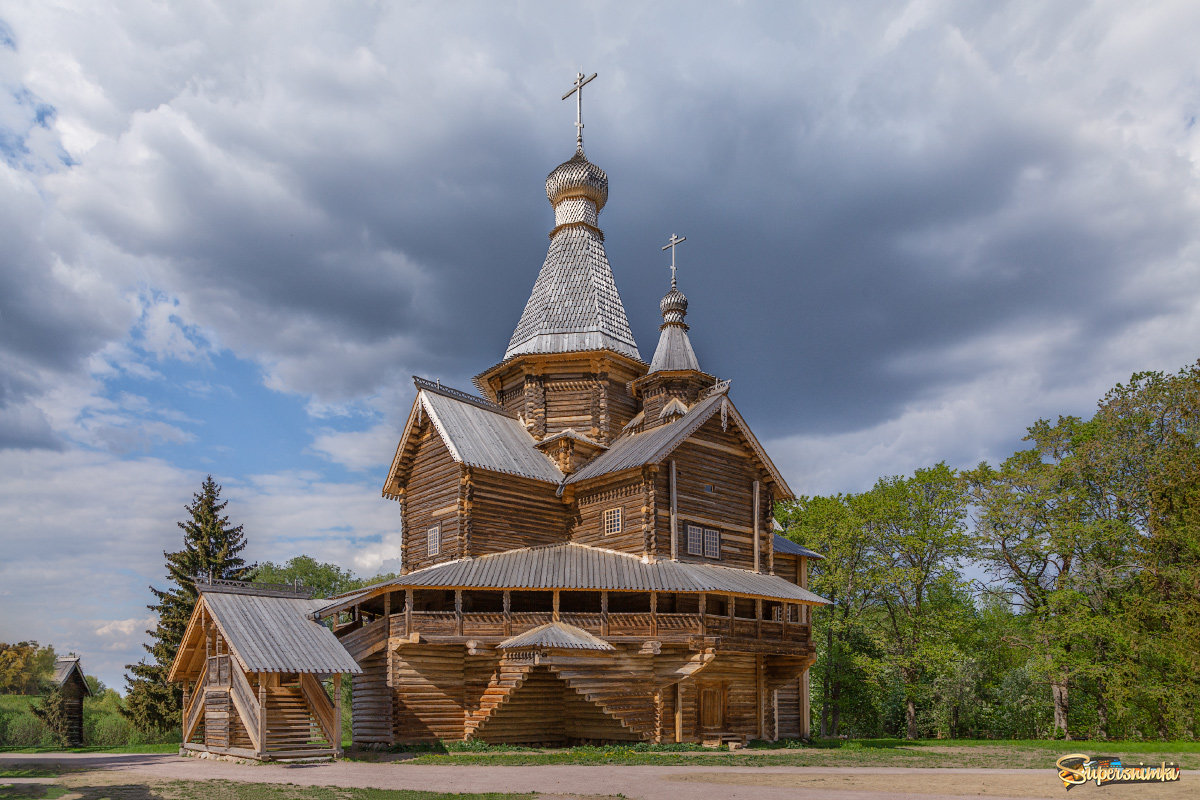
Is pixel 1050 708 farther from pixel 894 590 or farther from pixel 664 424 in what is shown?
pixel 664 424

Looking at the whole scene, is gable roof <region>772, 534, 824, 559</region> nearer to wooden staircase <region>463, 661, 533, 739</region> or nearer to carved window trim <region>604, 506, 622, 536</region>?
carved window trim <region>604, 506, 622, 536</region>

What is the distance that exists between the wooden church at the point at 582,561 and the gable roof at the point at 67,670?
1285cm

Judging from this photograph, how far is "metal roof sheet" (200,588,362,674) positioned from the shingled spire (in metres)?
15.7

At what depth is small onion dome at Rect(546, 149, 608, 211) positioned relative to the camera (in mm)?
44031

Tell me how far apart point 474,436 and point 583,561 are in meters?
6.83

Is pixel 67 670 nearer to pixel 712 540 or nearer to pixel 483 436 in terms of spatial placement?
pixel 483 436

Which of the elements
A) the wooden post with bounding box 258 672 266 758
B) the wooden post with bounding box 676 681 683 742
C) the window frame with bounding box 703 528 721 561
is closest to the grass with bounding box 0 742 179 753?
the wooden post with bounding box 258 672 266 758

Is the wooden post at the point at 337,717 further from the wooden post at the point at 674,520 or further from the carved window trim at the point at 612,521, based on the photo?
the wooden post at the point at 674,520

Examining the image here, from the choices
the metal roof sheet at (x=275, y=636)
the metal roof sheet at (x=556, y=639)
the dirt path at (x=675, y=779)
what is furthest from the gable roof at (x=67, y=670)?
the metal roof sheet at (x=556, y=639)

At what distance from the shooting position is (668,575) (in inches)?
1179

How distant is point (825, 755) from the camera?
28.0 metres

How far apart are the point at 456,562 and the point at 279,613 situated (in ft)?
20.5

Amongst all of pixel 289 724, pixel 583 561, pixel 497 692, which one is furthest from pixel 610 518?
pixel 289 724

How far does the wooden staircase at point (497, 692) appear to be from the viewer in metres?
27.8
